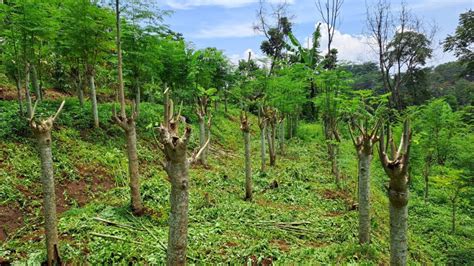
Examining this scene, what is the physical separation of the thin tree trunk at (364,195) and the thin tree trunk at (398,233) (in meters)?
2.87

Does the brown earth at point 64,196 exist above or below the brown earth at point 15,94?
below

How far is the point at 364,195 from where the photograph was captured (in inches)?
283

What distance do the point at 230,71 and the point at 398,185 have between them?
61.3 ft

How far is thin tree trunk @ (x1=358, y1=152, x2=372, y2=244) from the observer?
7.12 meters

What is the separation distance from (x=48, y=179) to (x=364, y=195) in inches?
237

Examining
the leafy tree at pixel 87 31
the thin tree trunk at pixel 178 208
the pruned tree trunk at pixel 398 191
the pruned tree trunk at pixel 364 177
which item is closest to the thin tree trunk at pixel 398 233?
the pruned tree trunk at pixel 398 191

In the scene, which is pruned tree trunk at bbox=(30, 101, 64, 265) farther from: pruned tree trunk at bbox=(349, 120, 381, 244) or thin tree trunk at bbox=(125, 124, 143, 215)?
pruned tree trunk at bbox=(349, 120, 381, 244)

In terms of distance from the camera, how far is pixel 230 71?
22047 millimetres

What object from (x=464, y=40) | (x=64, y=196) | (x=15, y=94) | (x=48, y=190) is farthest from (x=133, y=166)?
(x=464, y=40)

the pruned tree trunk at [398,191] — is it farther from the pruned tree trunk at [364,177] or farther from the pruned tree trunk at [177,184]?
the pruned tree trunk at [364,177]

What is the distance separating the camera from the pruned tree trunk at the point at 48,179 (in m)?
4.94

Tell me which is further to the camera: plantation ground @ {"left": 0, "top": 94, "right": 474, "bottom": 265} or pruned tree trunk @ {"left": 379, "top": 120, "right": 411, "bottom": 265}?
plantation ground @ {"left": 0, "top": 94, "right": 474, "bottom": 265}

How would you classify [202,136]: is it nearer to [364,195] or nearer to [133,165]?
[133,165]

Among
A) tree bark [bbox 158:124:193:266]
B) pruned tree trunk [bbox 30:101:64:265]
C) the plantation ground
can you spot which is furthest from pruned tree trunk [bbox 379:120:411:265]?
pruned tree trunk [bbox 30:101:64:265]
